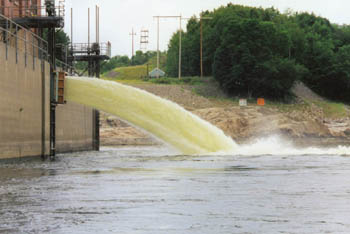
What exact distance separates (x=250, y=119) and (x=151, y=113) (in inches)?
2109

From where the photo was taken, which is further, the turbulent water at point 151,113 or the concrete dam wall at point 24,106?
the turbulent water at point 151,113

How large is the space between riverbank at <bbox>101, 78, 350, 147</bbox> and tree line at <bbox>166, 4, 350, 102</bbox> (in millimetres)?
3360

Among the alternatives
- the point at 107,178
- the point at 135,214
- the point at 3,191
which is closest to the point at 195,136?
the point at 107,178

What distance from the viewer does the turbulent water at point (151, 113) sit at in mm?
31094

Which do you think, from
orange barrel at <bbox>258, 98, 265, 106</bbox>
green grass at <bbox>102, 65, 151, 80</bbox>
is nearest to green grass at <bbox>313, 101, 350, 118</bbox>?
orange barrel at <bbox>258, 98, 265, 106</bbox>

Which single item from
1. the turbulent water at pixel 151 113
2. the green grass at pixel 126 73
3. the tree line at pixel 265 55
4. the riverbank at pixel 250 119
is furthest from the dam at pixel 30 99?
the green grass at pixel 126 73

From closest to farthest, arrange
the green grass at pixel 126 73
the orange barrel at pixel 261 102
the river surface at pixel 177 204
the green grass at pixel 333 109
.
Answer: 1. the river surface at pixel 177 204
2. the orange barrel at pixel 261 102
3. the green grass at pixel 333 109
4. the green grass at pixel 126 73

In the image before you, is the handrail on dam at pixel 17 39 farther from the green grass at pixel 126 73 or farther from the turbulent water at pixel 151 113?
the green grass at pixel 126 73

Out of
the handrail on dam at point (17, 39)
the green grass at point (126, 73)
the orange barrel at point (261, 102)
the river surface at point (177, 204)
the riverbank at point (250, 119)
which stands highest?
the handrail on dam at point (17, 39)

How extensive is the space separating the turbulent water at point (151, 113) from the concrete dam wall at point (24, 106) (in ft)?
6.63

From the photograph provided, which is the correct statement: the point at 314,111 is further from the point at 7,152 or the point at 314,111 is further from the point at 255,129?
the point at 7,152

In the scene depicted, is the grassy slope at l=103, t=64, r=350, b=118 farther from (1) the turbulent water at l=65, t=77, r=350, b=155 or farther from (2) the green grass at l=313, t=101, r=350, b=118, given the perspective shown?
(1) the turbulent water at l=65, t=77, r=350, b=155

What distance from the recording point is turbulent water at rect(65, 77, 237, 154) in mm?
31094

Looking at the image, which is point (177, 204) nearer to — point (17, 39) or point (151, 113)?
point (151, 113)
